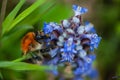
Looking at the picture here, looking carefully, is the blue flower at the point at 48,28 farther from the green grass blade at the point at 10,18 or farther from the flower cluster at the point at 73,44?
the green grass blade at the point at 10,18

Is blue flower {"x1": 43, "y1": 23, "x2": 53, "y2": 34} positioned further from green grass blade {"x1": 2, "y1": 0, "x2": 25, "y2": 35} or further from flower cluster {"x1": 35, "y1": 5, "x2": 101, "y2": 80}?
green grass blade {"x1": 2, "y1": 0, "x2": 25, "y2": 35}

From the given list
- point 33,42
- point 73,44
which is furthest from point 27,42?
point 73,44

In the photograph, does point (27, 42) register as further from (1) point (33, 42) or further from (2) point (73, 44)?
(2) point (73, 44)

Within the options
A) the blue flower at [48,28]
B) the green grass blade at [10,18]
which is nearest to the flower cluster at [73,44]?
the blue flower at [48,28]

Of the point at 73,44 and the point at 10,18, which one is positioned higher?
the point at 10,18

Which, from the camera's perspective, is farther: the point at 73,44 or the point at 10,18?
the point at 10,18

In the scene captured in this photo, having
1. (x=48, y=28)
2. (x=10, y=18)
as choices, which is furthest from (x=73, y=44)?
(x=10, y=18)

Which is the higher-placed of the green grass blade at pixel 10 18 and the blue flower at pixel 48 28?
the green grass blade at pixel 10 18

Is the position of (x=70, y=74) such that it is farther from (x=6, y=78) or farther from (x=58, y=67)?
(x=6, y=78)

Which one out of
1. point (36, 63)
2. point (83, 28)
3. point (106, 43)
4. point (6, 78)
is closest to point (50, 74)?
point (36, 63)
